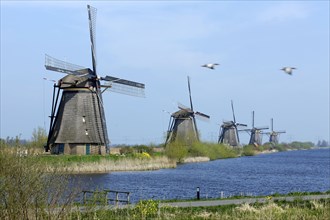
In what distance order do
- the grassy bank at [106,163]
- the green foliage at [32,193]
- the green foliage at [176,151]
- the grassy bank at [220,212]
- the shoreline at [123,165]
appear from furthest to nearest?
1. the green foliage at [176,151]
2. the grassy bank at [106,163]
3. the shoreline at [123,165]
4. the grassy bank at [220,212]
5. the green foliage at [32,193]

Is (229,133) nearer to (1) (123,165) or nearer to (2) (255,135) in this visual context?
(2) (255,135)

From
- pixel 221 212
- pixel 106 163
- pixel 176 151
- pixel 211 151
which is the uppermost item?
pixel 176 151

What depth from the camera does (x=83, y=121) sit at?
5294cm

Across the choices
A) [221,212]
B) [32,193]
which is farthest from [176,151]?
[32,193]

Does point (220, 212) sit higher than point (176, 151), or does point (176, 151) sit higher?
point (176, 151)

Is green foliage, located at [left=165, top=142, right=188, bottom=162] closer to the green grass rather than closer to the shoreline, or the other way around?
the shoreline

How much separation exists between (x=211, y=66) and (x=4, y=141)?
22.8ft

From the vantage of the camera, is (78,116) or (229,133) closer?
(78,116)

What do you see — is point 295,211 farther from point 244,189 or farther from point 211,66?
point 244,189

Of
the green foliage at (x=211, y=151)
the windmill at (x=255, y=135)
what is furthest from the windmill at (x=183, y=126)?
the windmill at (x=255, y=135)

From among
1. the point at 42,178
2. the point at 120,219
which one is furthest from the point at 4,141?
the point at 42,178

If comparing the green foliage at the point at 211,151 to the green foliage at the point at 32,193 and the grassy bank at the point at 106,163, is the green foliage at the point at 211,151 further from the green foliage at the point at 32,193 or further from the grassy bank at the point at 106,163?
the green foliage at the point at 32,193

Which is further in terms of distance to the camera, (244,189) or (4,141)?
(244,189)

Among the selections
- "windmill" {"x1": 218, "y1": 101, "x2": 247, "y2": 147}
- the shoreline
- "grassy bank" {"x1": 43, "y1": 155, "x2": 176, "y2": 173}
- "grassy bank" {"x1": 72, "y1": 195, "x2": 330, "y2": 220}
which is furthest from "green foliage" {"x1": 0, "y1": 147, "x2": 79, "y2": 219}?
"windmill" {"x1": 218, "y1": 101, "x2": 247, "y2": 147}
